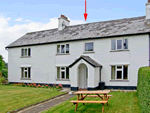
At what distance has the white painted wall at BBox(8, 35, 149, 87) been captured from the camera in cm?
1722

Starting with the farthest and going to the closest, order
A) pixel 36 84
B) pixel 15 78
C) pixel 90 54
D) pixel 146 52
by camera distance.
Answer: pixel 15 78
pixel 36 84
pixel 90 54
pixel 146 52

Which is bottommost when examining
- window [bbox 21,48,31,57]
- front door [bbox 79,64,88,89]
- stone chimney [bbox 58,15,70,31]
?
front door [bbox 79,64,88,89]

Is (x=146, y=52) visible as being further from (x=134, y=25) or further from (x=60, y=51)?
(x=60, y=51)

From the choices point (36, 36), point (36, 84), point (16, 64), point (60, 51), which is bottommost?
point (36, 84)

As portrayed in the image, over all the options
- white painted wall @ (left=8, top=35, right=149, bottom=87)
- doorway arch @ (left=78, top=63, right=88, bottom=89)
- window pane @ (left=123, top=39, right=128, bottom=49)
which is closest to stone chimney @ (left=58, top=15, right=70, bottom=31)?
white painted wall @ (left=8, top=35, right=149, bottom=87)

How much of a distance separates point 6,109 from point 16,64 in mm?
16340

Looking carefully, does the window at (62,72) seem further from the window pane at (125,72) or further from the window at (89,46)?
the window pane at (125,72)

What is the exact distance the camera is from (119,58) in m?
Answer: 18.1

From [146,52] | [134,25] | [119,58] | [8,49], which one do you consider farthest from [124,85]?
[8,49]

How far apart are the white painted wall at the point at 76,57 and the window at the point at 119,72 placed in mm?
424

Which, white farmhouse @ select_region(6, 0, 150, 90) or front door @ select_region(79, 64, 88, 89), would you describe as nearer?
white farmhouse @ select_region(6, 0, 150, 90)

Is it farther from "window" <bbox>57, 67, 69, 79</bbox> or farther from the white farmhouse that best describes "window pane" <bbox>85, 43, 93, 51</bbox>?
"window" <bbox>57, 67, 69, 79</bbox>

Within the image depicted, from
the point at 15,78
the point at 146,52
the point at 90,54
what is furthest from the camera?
the point at 15,78

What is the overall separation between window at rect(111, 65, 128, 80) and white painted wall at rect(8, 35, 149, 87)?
0.42 meters
